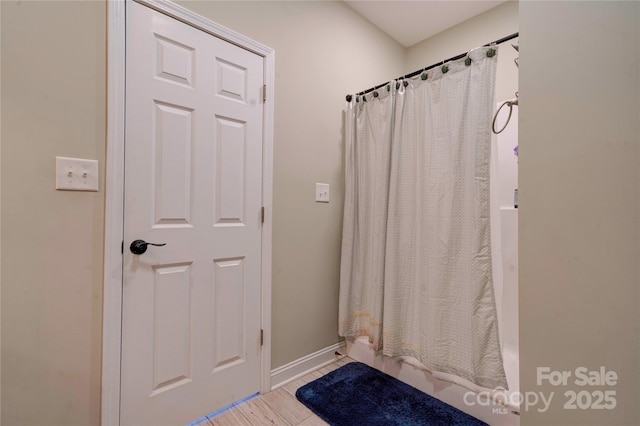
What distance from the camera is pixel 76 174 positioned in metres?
1.17

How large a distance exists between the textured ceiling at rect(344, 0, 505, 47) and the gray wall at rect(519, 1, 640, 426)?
165 centimetres

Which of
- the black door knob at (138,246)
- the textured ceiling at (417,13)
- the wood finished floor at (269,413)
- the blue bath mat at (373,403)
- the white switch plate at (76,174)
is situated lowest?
the wood finished floor at (269,413)

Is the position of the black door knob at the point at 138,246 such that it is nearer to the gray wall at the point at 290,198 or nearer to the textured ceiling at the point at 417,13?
the gray wall at the point at 290,198

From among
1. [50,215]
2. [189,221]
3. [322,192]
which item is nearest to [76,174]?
[50,215]

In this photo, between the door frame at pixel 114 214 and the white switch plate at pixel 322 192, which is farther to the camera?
the white switch plate at pixel 322 192

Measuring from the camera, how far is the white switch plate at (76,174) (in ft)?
3.74

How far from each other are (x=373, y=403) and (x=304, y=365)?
1.75 feet

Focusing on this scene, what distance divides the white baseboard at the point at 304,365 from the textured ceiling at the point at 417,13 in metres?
2.60

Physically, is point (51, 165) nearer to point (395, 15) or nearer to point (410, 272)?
point (410, 272)

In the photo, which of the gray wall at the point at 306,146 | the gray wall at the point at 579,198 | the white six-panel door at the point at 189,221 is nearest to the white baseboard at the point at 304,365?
the gray wall at the point at 306,146

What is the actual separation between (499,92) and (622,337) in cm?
198

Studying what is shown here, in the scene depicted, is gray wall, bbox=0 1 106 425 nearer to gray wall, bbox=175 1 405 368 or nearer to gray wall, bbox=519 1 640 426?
gray wall, bbox=175 1 405 368

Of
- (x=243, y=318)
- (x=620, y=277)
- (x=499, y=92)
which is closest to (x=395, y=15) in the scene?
(x=499, y=92)

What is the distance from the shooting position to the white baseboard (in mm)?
1820
